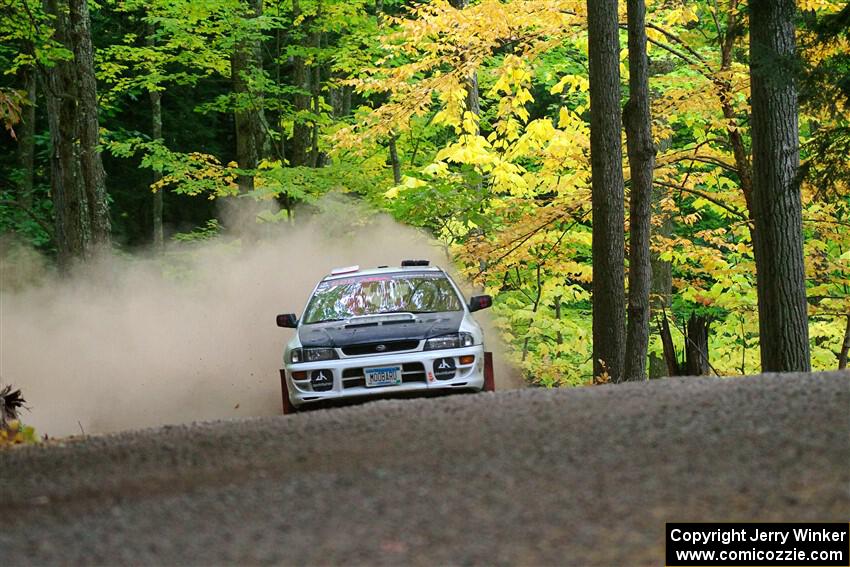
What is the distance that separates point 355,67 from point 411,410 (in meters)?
20.1

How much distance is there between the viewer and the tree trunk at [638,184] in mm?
15539

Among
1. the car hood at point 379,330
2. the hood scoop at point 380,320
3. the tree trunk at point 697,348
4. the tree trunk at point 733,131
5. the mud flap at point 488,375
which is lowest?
the tree trunk at point 697,348

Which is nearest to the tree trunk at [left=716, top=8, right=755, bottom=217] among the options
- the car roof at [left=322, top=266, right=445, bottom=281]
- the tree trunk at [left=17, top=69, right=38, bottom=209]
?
the car roof at [left=322, top=266, right=445, bottom=281]

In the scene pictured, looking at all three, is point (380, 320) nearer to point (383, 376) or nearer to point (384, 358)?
point (384, 358)

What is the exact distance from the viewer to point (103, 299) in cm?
2433

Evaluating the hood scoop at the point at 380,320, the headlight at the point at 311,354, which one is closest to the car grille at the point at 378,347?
the headlight at the point at 311,354

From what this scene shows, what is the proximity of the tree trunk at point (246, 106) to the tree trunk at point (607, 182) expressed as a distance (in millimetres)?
14169

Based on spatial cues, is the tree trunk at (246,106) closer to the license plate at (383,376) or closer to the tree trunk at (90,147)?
the tree trunk at (90,147)

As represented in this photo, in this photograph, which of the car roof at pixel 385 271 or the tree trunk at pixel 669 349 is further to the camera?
the tree trunk at pixel 669 349

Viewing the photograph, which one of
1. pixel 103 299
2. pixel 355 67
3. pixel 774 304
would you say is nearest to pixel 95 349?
pixel 103 299

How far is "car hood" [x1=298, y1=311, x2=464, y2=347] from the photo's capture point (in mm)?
12102

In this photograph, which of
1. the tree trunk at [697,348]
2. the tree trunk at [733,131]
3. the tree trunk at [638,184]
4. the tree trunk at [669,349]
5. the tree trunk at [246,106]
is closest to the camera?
the tree trunk at [638,184]

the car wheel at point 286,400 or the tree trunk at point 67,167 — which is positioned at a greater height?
the tree trunk at point 67,167

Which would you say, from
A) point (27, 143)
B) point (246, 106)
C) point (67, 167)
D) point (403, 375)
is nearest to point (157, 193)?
point (27, 143)
